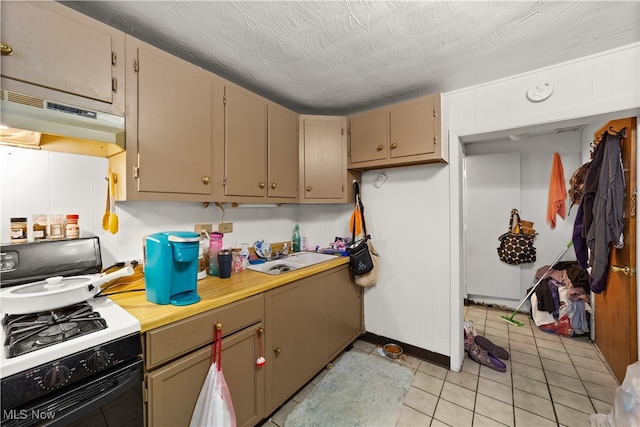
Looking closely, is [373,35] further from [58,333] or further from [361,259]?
[58,333]

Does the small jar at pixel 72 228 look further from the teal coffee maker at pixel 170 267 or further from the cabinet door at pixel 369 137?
the cabinet door at pixel 369 137

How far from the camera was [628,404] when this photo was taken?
1397 millimetres

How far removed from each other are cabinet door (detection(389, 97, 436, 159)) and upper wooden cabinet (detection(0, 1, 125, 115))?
1836mm

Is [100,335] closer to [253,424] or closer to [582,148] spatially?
[253,424]

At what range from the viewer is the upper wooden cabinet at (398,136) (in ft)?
6.64

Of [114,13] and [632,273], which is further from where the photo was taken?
[632,273]

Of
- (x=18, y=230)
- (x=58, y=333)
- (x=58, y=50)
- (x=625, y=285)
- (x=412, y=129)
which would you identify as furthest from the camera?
(x=412, y=129)

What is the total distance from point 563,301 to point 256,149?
3.50 metres

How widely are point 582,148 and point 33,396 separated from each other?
15.3 ft

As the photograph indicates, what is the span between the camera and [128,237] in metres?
1.59

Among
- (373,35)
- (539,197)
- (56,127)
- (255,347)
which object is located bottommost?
(255,347)

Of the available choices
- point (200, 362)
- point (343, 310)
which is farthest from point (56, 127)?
point (343, 310)

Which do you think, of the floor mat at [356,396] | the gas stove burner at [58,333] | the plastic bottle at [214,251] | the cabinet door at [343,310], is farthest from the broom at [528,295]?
the gas stove burner at [58,333]

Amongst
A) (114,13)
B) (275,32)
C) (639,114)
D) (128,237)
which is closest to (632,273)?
(639,114)
